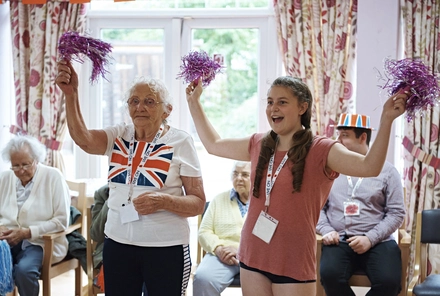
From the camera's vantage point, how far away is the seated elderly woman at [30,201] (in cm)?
371

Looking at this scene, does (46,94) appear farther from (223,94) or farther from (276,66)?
(276,66)

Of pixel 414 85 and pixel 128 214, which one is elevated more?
pixel 414 85

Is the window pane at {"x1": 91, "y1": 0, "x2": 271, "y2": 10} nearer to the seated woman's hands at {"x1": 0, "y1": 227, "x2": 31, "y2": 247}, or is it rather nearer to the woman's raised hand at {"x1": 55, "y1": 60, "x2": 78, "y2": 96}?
the seated woman's hands at {"x1": 0, "y1": 227, "x2": 31, "y2": 247}

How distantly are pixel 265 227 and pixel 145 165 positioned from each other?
58cm

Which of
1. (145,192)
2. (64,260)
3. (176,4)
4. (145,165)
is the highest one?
(176,4)

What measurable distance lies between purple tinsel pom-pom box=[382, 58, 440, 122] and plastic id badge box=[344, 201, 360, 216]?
163cm

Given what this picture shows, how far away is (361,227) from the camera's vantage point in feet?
11.9

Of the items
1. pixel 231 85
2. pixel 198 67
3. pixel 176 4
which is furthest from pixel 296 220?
pixel 176 4

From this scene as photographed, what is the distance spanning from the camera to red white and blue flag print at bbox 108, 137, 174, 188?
238 cm

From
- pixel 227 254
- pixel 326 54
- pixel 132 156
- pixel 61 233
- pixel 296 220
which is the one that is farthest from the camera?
pixel 326 54

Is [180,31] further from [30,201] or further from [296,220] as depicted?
[296,220]

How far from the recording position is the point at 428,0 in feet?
14.2

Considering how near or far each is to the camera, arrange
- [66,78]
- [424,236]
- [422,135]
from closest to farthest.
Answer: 1. [66,78]
2. [424,236]
3. [422,135]

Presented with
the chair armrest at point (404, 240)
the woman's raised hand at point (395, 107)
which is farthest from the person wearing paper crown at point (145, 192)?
the chair armrest at point (404, 240)
